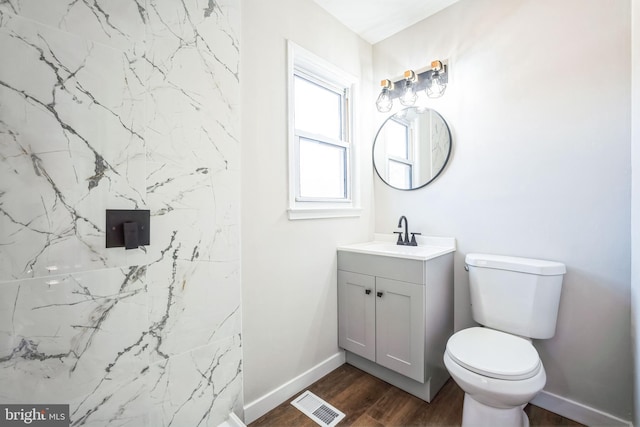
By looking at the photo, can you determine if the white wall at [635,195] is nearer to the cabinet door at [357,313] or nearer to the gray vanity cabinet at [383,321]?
the gray vanity cabinet at [383,321]

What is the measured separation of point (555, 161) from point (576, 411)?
1.36m

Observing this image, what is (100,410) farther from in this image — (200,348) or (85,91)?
(85,91)

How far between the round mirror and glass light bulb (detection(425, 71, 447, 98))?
12cm

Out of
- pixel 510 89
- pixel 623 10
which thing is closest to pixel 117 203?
pixel 510 89

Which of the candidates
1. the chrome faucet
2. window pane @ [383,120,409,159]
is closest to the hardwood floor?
the chrome faucet

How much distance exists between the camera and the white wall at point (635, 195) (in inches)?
47.6

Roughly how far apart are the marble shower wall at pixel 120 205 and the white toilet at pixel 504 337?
1.09 m

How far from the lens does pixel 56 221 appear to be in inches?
35.1

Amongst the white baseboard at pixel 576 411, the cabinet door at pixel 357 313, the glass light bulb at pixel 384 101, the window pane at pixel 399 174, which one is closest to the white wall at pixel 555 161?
the white baseboard at pixel 576 411

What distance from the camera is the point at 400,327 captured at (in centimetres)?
169

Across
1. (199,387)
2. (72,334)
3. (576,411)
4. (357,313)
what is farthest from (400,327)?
(72,334)

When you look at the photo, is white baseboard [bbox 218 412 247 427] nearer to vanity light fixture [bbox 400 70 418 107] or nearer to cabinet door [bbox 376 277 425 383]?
cabinet door [bbox 376 277 425 383]

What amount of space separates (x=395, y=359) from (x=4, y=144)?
6.53ft

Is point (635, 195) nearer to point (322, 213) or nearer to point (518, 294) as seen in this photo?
point (518, 294)
